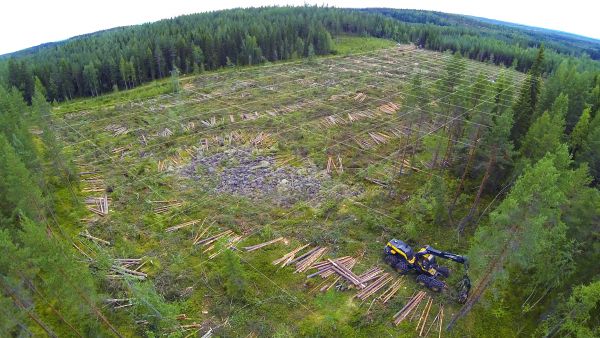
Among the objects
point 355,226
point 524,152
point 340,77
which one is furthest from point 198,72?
point 524,152

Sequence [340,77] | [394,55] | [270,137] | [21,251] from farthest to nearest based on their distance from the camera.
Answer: [394,55]
[340,77]
[270,137]
[21,251]

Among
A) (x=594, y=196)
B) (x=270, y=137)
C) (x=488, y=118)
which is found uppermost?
(x=488, y=118)

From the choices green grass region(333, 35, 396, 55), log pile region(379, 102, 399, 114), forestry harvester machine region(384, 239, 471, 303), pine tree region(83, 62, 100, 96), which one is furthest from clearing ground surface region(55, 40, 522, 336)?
green grass region(333, 35, 396, 55)

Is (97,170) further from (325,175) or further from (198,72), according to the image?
(198,72)

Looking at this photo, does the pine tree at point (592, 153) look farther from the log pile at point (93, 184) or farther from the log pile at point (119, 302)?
the log pile at point (93, 184)

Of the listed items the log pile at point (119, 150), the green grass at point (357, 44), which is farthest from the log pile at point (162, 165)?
the green grass at point (357, 44)

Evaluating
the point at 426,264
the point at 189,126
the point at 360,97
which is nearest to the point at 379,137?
the point at 360,97
